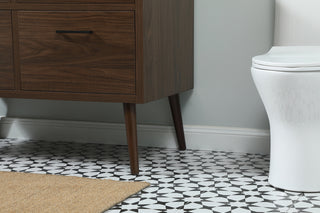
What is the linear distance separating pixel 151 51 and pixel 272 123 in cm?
48

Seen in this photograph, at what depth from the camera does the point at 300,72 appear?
1.66 m

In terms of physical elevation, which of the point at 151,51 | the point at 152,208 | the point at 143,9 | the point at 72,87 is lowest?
the point at 152,208

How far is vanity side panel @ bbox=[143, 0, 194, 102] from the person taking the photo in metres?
1.94

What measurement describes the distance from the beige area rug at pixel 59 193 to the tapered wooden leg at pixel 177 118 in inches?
21.4

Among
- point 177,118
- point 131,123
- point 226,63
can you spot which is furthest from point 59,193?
point 226,63

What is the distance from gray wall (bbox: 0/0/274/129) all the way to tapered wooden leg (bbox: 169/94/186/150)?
76 millimetres

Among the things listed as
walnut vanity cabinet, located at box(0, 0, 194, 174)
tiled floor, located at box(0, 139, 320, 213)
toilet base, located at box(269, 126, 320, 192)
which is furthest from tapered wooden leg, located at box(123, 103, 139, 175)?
toilet base, located at box(269, 126, 320, 192)

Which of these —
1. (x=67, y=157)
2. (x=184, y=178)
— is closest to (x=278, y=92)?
(x=184, y=178)

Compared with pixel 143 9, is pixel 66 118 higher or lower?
lower

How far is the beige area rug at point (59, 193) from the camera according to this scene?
162 centimetres

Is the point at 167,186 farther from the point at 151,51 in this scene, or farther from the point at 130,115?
the point at 151,51

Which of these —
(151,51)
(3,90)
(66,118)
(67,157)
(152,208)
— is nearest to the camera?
(152,208)

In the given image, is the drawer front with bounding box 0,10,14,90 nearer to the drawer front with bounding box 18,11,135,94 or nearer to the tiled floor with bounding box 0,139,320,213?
the drawer front with bounding box 18,11,135,94

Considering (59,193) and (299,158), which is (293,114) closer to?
(299,158)
